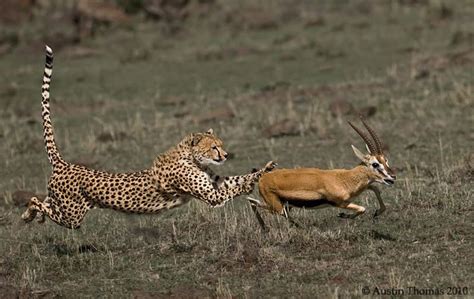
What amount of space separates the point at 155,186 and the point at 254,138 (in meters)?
6.75

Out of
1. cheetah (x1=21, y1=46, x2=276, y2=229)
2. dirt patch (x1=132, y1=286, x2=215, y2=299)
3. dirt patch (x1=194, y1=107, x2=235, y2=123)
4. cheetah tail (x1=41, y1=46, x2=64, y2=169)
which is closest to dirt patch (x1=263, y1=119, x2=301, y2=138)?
dirt patch (x1=194, y1=107, x2=235, y2=123)

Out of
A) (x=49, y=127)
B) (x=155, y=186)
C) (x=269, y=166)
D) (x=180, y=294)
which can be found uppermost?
(x=49, y=127)

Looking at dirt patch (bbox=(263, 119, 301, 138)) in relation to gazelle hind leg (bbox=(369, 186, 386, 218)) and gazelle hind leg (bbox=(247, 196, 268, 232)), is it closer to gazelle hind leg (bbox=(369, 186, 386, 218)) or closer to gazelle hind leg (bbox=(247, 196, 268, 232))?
gazelle hind leg (bbox=(247, 196, 268, 232))

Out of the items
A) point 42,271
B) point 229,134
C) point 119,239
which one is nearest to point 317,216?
point 119,239

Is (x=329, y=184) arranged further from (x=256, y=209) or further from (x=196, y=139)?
(x=196, y=139)

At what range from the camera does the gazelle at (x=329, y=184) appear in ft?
30.1

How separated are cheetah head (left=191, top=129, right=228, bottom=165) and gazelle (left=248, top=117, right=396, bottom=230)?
751mm

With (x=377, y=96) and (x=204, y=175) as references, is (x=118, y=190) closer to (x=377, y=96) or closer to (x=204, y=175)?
(x=204, y=175)

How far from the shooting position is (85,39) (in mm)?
29078

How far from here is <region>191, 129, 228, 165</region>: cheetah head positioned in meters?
10.1

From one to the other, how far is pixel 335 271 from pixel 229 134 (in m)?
8.58

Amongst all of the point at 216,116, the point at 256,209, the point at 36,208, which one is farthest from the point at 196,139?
the point at 216,116

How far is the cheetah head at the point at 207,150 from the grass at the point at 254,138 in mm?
588

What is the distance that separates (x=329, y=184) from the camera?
9195 mm
